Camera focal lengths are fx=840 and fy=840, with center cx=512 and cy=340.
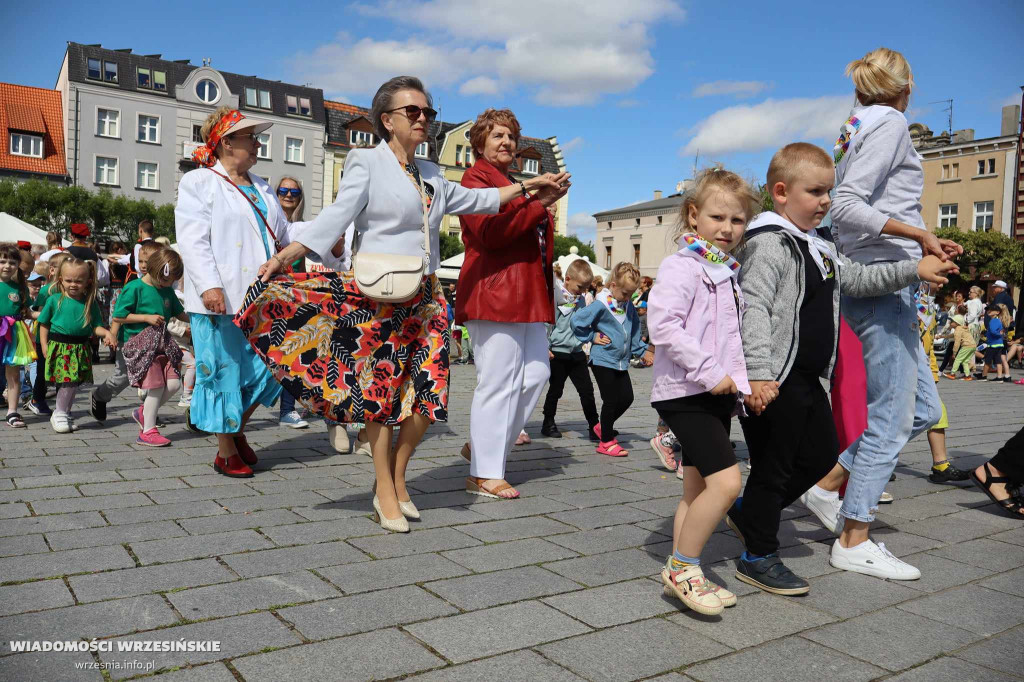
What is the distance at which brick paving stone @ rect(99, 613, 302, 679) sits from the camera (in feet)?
8.43

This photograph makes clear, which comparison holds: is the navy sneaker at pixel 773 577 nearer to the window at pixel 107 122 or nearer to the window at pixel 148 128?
the window at pixel 107 122

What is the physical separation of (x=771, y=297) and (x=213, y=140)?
3.84m

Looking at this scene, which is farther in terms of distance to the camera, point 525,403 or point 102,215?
point 102,215

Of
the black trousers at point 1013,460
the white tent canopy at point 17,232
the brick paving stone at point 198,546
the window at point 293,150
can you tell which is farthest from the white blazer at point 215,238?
the window at point 293,150

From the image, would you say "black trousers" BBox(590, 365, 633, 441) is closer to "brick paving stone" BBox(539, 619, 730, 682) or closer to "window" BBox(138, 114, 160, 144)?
"brick paving stone" BBox(539, 619, 730, 682)

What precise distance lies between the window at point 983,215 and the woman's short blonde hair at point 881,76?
5342cm

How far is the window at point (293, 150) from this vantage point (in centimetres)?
5378

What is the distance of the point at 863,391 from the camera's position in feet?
12.8

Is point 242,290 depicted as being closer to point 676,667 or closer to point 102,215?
point 676,667

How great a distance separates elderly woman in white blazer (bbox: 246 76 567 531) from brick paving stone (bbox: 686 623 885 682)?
74.9 inches

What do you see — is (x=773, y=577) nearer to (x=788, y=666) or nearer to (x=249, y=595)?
(x=788, y=666)

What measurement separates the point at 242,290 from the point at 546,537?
8.61 ft

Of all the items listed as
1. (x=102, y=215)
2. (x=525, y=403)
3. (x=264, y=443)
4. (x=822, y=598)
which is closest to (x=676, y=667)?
(x=822, y=598)

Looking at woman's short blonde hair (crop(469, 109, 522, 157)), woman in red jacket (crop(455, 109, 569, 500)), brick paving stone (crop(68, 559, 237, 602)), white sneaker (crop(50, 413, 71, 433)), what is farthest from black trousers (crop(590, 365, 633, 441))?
white sneaker (crop(50, 413, 71, 433))
